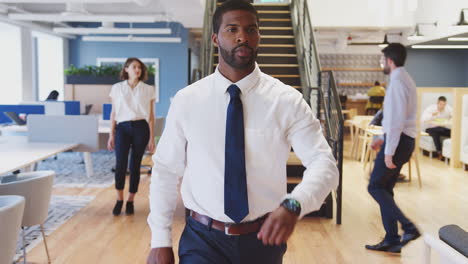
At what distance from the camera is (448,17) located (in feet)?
36.4

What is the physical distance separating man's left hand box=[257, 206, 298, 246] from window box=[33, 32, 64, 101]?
Answer: 14305 mm

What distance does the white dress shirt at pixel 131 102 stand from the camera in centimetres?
484

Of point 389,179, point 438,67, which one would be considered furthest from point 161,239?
point 438,67

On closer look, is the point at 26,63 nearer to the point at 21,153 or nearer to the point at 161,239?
the point at 21,153

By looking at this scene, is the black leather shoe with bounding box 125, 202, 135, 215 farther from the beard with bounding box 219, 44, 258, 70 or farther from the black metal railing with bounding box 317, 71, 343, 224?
the beard with bounding box 219, 44, 258, 70

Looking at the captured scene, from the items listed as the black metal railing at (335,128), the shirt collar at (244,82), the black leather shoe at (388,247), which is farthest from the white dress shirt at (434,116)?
the shirt collar at (244,82)

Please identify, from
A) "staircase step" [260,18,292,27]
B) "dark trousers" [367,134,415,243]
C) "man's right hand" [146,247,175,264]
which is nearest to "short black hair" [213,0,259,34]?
"man's right hand" [146,247,175,264]

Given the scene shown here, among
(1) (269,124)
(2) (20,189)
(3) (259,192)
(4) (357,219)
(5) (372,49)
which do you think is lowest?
(4) (357,219)

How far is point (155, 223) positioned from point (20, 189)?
1.93 meters

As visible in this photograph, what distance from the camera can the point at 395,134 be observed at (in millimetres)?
3576

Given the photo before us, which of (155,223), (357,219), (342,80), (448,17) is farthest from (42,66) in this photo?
(155,223)

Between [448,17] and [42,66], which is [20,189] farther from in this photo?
[42,66]

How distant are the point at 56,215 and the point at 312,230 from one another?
2.63 meters

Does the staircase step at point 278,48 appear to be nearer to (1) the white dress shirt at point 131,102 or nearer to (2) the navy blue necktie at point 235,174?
(1) the white dress shirt at point 131,102
